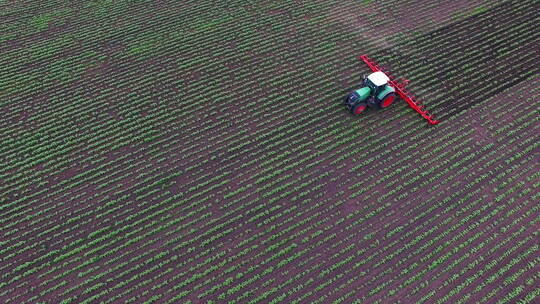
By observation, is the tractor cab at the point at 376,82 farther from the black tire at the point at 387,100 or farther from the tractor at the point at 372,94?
the black tire at the point at 387,100

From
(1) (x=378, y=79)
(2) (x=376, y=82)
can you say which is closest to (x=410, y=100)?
(1) (x=378, y=79)

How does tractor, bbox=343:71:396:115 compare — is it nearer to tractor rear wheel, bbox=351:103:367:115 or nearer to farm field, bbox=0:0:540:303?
tractor rear wheel, bbox=351:103:367:115

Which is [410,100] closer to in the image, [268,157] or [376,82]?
[376,82]

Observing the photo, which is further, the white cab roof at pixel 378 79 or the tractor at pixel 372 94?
the tractor at pixel 372 94

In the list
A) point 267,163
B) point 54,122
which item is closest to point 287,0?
point 267,163

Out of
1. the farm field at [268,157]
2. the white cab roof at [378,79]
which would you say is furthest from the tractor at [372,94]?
the farm field at [268,157]

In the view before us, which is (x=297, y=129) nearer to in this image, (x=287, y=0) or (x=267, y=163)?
(x=267, y=163)
